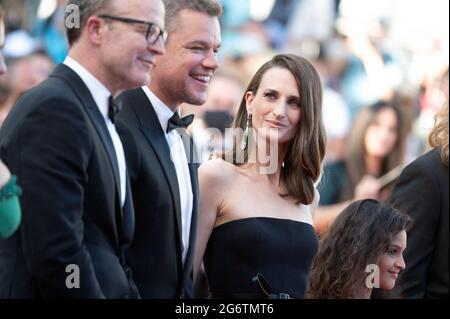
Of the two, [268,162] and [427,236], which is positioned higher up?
[268,162]

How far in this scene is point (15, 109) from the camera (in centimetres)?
379

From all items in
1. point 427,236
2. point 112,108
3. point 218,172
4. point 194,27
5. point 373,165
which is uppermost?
point 194,27

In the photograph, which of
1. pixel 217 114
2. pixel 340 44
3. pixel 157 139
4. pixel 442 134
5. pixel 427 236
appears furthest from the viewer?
pixel 340 44

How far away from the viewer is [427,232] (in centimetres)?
581

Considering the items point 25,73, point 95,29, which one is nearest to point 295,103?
point 95,29

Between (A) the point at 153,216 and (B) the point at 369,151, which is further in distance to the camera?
(B) the point at 369,151

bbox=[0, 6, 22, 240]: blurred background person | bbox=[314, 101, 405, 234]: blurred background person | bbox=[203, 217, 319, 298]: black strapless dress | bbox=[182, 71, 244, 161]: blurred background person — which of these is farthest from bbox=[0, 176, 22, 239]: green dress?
bbox=[314, 101, 405, 234]: blurred background person

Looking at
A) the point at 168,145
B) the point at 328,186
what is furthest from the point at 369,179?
the point at 168,145

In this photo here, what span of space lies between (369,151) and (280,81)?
12.2 ft

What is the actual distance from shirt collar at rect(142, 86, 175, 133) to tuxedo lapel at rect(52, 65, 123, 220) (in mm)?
600

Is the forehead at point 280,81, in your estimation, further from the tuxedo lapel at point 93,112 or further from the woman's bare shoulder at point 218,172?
the tuxedo lapel at point 93,112

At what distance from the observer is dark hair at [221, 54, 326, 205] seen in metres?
5.08

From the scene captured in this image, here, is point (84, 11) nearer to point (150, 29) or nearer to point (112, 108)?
point (150, 29)
